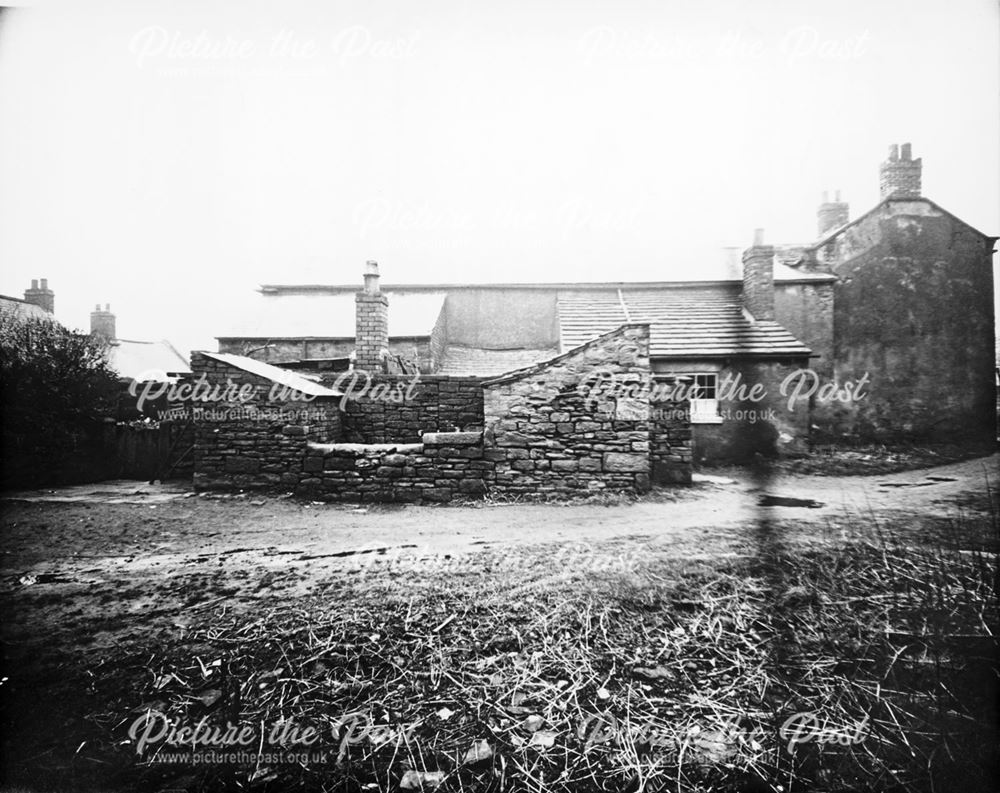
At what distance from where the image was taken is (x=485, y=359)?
1639cm

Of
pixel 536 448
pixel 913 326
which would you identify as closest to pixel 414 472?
pixel 536 448

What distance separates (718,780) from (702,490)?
6.37 m

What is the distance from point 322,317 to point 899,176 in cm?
1967

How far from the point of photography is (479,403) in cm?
1029

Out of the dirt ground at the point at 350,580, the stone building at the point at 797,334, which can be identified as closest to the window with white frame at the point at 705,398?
the stone building at the point at 797,334

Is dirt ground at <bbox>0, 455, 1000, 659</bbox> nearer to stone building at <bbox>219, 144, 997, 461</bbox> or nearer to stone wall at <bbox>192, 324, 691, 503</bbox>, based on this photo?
stone wall at <bbox>192, 324, 691, 503</bbox>

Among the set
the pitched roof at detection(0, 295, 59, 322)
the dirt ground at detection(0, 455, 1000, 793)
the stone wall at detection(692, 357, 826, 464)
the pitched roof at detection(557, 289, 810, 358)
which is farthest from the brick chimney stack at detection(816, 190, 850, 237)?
the pitched roof at detection(0, 295, 59, 322)

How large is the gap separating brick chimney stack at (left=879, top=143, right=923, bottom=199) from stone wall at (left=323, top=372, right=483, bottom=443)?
14257 mm

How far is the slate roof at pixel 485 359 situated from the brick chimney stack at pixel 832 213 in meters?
12.2

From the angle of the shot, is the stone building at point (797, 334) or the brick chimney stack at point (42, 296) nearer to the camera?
the stone building at point (797, 334)

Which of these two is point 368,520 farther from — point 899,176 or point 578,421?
point 899,176

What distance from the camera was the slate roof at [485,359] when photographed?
15.3 metres

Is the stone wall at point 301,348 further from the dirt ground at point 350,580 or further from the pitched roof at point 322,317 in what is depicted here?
the dirt ground at point 350,580

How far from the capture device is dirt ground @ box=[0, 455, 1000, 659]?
135 inches
